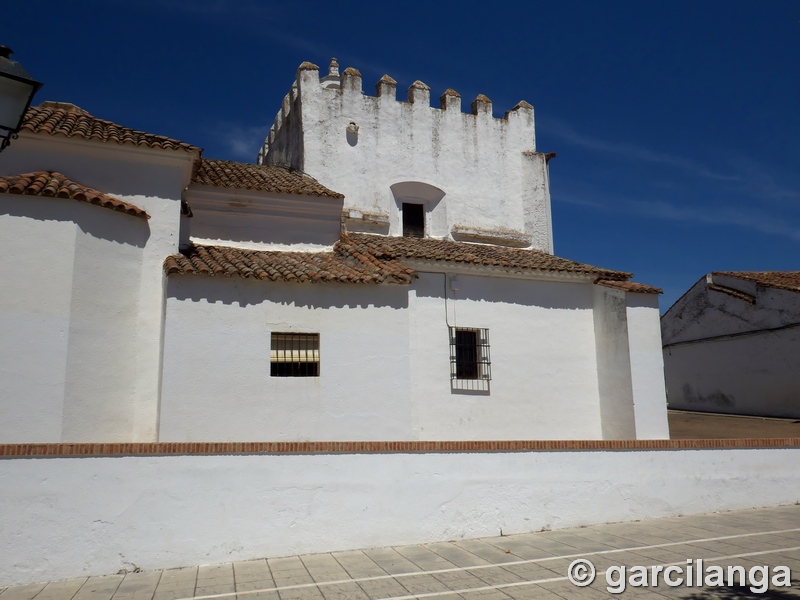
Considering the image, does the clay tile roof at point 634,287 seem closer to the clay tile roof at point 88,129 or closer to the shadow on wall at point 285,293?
the shadow on wall at point 285,293

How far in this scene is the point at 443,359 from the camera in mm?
11250

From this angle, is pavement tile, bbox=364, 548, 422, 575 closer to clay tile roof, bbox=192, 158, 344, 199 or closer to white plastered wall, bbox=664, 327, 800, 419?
clay tile roof, bbox=192, 158, 344, 199

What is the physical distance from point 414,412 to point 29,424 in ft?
18.6

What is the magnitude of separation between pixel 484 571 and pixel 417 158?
11120 millimetres

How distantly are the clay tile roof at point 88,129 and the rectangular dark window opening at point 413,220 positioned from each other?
6.49 metres

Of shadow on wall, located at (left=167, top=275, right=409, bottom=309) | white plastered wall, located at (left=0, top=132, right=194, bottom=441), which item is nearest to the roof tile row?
shadow on wall, located at (left=167, top=275, right=409, bottom=309)

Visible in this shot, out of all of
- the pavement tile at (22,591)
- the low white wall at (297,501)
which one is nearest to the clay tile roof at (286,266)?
the low white wall at (297,501)

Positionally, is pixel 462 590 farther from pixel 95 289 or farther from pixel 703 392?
pixel 703 392

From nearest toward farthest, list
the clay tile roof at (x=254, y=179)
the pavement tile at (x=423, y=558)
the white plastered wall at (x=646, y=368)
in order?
1. the pavement tile at (x=423, y=558)
2. the white plastered wall at (x=646, y=368)
3. the clay tile roof at (x=254, y=179)

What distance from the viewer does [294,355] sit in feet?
32.2

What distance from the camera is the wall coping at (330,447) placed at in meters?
6.75

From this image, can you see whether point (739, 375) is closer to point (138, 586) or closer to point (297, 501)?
point (297, 501)

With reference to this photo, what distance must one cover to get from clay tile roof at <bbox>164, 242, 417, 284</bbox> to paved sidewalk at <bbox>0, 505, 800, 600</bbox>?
13.6 ft

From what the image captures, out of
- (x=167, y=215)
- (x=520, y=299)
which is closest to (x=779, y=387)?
(x=520, y=299)
